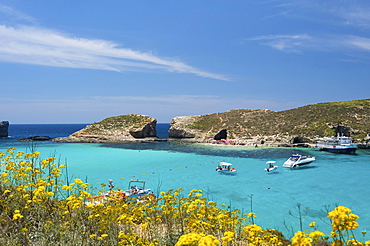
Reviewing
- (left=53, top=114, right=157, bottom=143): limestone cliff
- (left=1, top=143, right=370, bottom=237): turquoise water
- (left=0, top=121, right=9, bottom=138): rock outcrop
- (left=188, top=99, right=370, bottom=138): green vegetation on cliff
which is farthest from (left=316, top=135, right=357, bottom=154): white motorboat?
(left=0, top=121, right=9, bottom=138): rock outcrop

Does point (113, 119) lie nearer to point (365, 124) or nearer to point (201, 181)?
Answer: point (201, 181)

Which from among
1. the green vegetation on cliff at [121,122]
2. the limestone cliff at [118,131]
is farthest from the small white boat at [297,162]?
the green vegetation on cliff at [121,122]

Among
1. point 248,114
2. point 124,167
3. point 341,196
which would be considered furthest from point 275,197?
point 248,114

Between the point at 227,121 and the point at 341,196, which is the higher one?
the point at 227,121

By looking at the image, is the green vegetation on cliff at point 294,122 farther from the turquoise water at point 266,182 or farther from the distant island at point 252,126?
Answer: the turquoise water at point 266,182

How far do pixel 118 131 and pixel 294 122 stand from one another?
161 ft

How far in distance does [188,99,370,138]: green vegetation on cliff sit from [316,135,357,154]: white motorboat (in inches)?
421

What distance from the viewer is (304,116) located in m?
68.6

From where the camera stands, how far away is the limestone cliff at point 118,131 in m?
70.3

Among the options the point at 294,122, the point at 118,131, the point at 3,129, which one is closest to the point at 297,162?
the point at 294,122

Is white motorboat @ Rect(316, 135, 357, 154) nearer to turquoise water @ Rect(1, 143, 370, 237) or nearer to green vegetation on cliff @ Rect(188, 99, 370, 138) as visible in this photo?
turquoise water @ Rect(1, 143, 370, 237)

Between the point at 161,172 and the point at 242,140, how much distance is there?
125ft

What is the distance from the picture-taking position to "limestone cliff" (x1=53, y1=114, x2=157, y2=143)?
70.3 m

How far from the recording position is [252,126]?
71.4 metres
